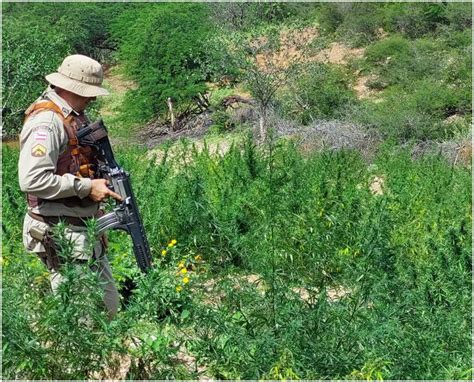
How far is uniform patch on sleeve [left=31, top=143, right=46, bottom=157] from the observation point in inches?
116

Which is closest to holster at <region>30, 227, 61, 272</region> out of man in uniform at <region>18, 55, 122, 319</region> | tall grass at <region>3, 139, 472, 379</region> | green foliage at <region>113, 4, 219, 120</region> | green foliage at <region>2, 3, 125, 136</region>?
man in uniform at <region>18, 55, 122, 319</region>

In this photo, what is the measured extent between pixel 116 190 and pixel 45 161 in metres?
0.44

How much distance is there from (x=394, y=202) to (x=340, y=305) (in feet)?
7.89

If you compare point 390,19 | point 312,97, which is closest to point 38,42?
point 312,97

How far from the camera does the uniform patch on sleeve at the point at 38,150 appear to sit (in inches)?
116

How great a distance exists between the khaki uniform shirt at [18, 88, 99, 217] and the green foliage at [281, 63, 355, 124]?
15994 mm

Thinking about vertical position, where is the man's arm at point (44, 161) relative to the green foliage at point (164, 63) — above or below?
above

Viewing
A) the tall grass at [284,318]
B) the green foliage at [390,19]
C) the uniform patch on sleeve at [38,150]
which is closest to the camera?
the tall grass at [284,318]

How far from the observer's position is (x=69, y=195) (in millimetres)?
3035

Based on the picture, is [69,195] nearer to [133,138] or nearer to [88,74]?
[88,74]

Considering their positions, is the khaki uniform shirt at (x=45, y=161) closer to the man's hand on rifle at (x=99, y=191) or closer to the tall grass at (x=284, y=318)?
the man's hand on rifle at (x=99, y=191)

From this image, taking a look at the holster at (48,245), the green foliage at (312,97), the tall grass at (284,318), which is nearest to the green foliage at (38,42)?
A: the green foliage at (312,97)

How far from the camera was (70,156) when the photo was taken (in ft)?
10.3

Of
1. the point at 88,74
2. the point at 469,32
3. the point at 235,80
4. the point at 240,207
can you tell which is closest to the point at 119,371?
the point at 88,74
